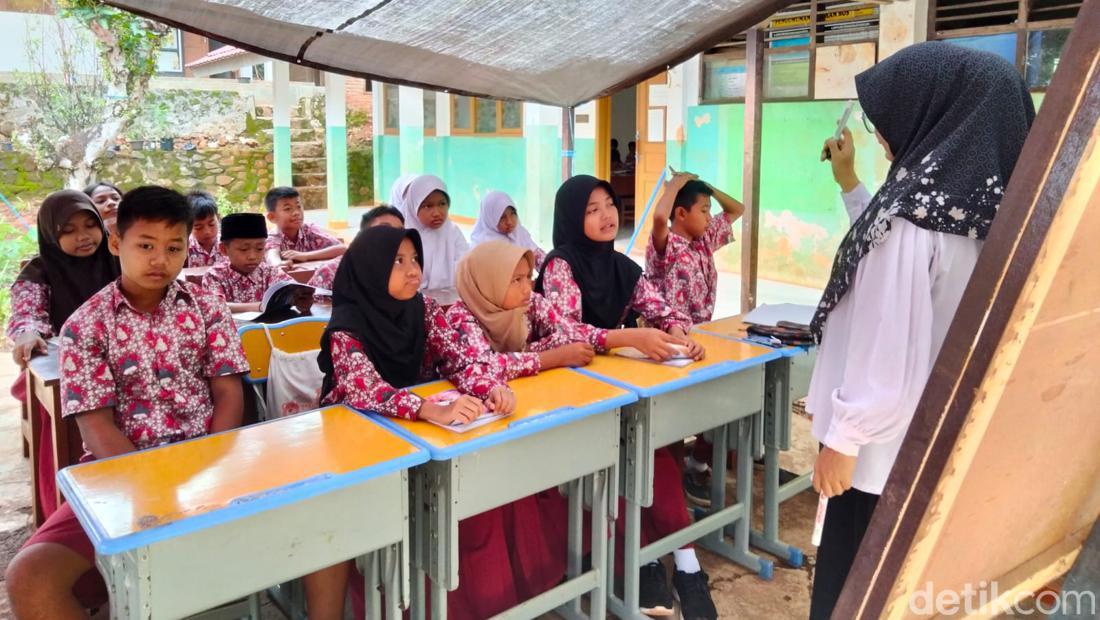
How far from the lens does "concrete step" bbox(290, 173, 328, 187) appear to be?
39.2 ft

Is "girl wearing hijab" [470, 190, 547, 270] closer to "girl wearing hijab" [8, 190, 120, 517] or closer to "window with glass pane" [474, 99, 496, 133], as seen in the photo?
"girl wearing hijab" [8, 190, 120, 517]

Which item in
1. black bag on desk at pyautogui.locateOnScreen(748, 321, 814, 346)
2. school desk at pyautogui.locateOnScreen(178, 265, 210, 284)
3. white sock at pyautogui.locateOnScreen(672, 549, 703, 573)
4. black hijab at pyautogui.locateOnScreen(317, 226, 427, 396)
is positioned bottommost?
white sock at pyautogui.locateOnScreen(672, 549, 703, 573)

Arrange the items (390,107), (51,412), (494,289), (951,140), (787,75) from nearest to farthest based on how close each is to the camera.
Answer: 1. (951,140)
2. (51,412)
3. (494,289)
4. (787,75)
5. (390,107)

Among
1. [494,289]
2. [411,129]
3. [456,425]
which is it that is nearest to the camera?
[456,425]

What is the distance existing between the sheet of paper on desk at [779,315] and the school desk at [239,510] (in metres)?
1.66

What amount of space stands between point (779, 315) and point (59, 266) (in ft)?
8.52

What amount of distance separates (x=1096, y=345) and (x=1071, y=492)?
196mm

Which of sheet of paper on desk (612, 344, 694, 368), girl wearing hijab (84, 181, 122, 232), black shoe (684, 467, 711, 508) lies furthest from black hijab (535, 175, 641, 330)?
girl wearing hijab (84, 181, 122, 232)

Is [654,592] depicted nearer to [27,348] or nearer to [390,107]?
[27,348]

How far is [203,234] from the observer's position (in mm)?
4332

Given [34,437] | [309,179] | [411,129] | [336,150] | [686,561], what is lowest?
[686,561]

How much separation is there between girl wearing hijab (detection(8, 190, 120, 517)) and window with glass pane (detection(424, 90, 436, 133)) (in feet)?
28.9

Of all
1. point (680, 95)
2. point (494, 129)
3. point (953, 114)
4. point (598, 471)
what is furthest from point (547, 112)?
point (953, 114)

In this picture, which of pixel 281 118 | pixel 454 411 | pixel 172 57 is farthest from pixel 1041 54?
pixel 172 57
